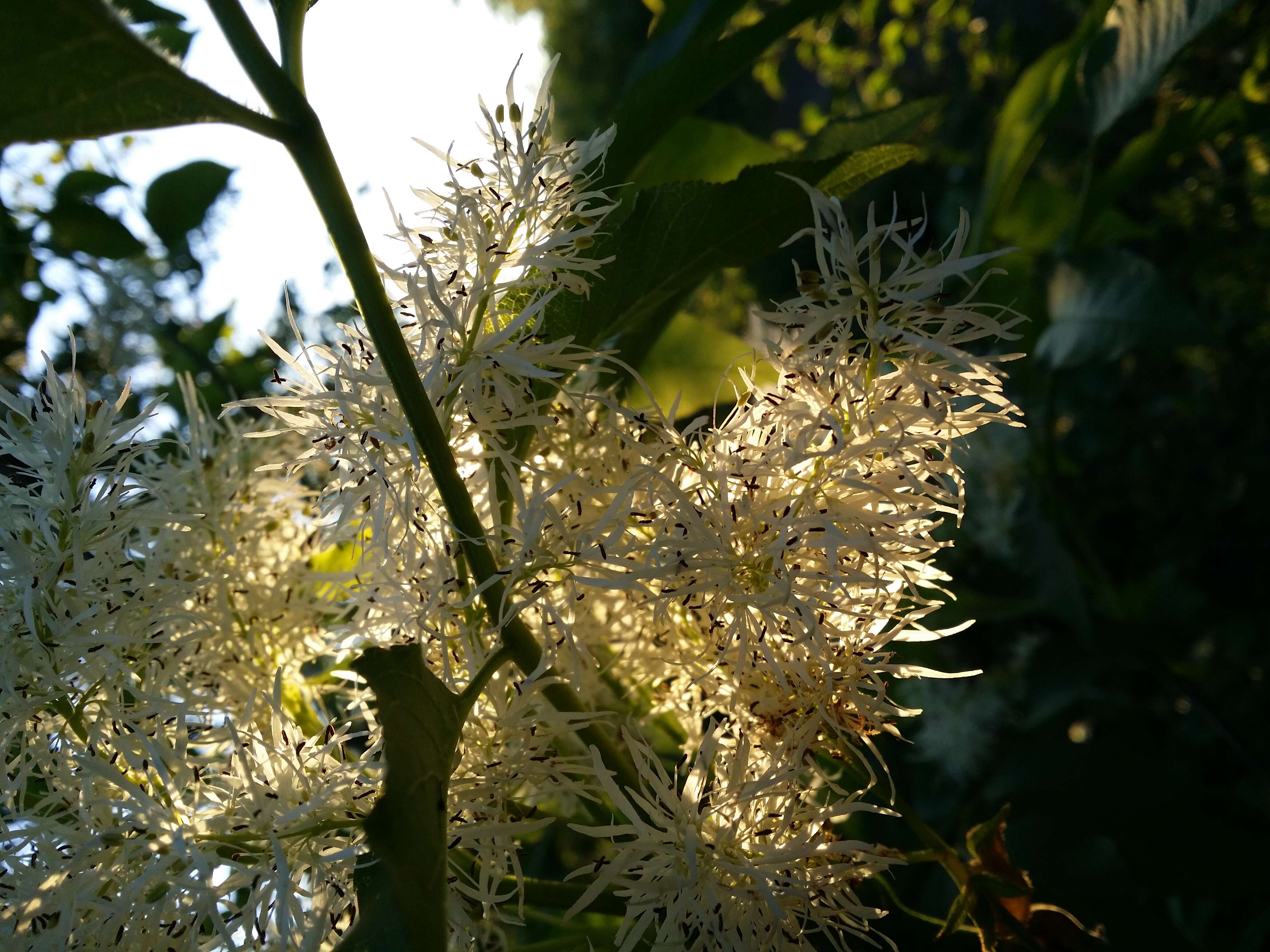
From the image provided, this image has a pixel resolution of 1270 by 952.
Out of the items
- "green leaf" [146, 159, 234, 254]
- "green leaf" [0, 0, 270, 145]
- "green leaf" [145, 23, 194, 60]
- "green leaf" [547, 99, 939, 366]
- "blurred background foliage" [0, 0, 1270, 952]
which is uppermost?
"green leaf" [145, 23, 194, 60]

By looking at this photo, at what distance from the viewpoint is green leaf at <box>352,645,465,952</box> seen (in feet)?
0.81

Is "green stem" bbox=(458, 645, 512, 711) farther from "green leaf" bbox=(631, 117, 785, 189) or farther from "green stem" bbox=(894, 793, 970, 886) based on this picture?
"green leaf" bbox=(631, 117, 785, 189)

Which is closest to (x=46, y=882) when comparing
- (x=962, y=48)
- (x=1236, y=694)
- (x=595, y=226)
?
(x=595, y=226)

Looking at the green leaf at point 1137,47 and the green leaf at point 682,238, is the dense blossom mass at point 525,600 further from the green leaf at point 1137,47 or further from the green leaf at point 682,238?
the green leaf at point 1137,47

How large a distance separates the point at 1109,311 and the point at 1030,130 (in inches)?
5.9

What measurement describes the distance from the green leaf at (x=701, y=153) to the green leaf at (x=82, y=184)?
0.49 m

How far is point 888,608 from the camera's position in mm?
354

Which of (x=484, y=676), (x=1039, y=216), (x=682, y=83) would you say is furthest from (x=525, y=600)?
(x=1039, y=216)

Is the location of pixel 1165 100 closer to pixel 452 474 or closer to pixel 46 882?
pixel 452 474

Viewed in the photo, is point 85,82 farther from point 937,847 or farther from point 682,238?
point 937,847

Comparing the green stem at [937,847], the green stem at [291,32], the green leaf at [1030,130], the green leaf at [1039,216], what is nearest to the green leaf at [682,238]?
the green stem at [291,32]

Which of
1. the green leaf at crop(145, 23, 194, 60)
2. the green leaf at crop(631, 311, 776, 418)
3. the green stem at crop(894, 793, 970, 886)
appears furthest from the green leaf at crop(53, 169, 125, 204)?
the green stem at crop(894, 793, 970, 886)

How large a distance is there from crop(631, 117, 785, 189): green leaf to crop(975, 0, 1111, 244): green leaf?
203 millimetres

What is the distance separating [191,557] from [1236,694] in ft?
3.81
